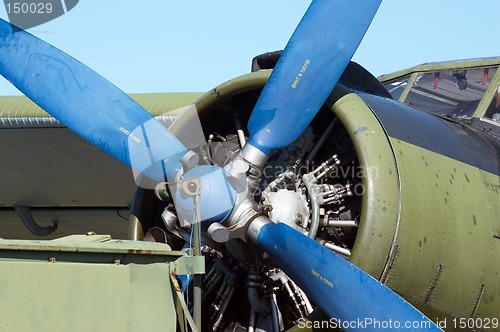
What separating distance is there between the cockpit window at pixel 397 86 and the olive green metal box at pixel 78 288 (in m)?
3.94

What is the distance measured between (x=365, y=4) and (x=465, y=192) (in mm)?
1414

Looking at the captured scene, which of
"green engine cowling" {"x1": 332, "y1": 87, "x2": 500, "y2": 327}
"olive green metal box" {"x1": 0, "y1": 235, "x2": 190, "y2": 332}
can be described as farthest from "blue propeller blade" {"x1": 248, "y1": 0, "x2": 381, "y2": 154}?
"olive green metal box" {"x1": 0, "y1": 235, "x2": 190, "y2": 332}

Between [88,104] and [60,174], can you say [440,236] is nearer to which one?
[88,104]

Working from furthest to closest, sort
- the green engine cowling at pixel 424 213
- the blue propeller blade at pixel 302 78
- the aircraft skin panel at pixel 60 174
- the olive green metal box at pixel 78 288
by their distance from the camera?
the aircraft skin panel at pixel 60 174, the blue propeller blade at pixel 302 78, the green engine cowling at pixel 424 213, the olive green metal box at pixel 78 288

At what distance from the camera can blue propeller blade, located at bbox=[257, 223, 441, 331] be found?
5258mm

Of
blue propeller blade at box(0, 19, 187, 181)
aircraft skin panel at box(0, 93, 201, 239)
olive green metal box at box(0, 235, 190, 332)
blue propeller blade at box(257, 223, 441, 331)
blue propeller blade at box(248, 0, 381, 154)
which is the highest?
blue propeller blade at box(248, 0, 381, 154)

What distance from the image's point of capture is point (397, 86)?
8.48 meters

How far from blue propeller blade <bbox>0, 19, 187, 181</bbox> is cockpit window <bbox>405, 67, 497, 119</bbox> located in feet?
8.59

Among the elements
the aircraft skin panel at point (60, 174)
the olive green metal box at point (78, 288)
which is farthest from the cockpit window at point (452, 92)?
the olive green metal box at point (78, 288)

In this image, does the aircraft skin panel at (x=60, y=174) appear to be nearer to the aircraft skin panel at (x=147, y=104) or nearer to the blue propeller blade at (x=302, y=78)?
the aircraft skin panel at (x=147, y=104)

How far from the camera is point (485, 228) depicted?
237 inches

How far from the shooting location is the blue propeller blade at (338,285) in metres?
5.26

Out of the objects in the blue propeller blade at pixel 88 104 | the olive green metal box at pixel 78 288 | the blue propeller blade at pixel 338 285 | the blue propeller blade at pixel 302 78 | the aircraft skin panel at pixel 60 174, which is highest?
the blue propeller blade at pixel 302 78

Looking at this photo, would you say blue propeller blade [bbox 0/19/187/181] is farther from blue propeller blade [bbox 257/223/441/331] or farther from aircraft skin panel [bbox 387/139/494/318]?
aircraft skin panel [bbox 387/139/494/318]
